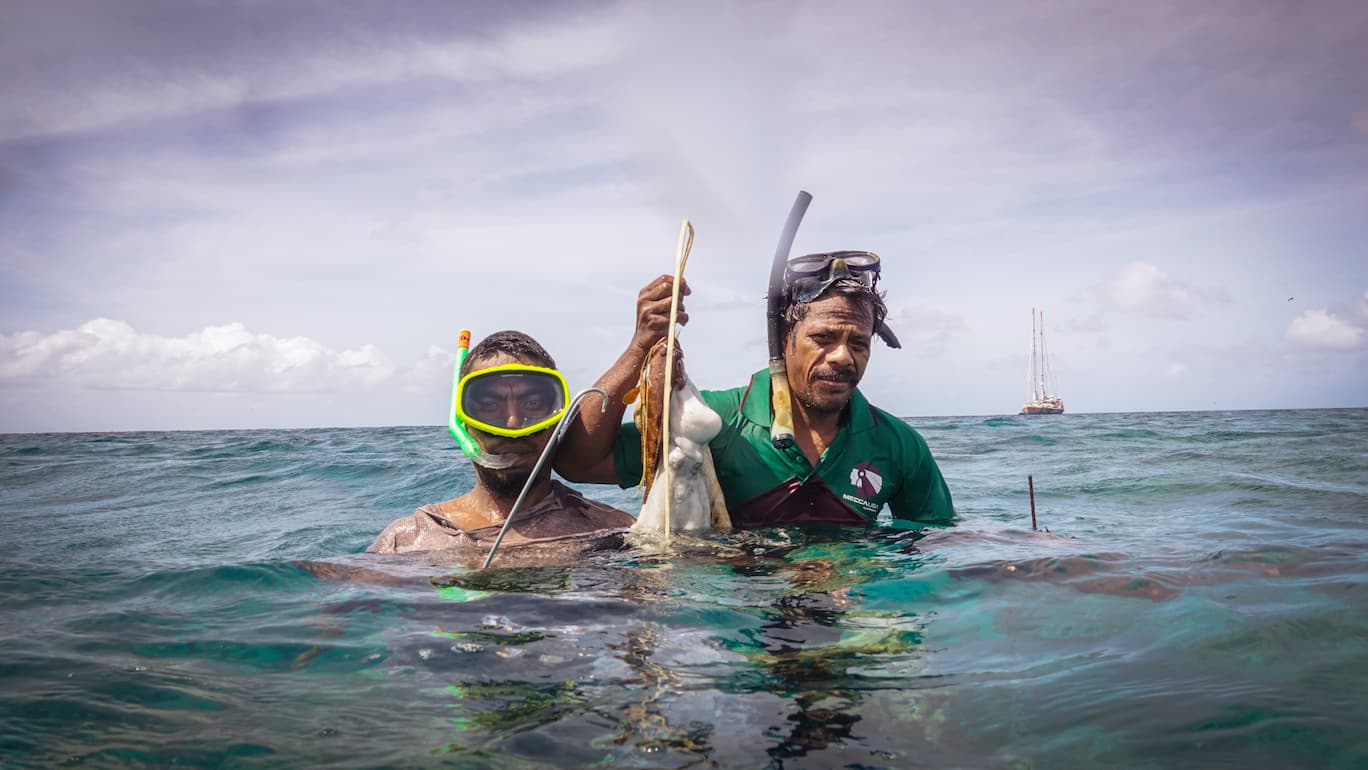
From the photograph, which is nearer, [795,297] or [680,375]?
[680,375]

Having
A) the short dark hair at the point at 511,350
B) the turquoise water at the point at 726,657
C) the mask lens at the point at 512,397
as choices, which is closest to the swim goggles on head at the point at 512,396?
the mask lens at the point at 512,397

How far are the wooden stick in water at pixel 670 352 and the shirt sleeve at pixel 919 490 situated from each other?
1585 millimetres

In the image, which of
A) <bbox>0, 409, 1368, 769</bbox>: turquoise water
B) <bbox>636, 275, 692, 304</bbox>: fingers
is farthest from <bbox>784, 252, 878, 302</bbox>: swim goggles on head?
<bbox>0, 409, 1368, 769</bbox>: turquoise water

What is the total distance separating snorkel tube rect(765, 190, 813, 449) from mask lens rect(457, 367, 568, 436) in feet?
3.61

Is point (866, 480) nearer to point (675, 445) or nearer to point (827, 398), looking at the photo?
point (827, 398)

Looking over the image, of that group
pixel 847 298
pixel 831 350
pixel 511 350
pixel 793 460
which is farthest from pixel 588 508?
pixel 847 298

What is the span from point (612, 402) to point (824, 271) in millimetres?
1334

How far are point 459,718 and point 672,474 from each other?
1.65 metres

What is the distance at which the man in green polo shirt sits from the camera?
4.06 m

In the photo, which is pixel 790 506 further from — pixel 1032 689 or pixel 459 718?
pixel 459 718

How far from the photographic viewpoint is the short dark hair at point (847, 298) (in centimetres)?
414

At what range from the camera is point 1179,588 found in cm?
297

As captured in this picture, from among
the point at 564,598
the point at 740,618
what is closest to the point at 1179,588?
the point at 740,618

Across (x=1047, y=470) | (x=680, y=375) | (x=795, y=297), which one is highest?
(x=795, y=297)
